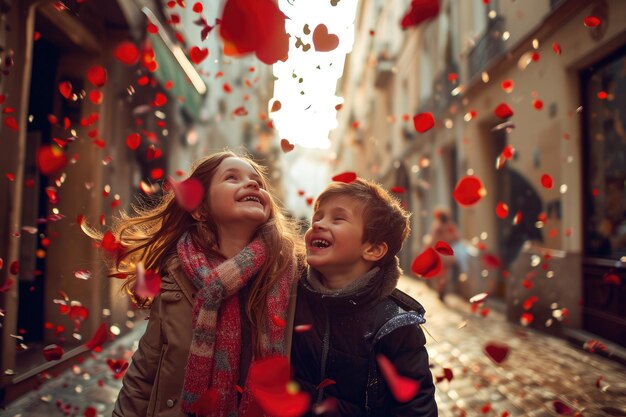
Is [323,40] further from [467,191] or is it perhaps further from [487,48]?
[487,48]

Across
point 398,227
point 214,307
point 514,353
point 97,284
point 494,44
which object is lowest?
point 514,353

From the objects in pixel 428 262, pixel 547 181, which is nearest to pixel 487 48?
pixel 547 181

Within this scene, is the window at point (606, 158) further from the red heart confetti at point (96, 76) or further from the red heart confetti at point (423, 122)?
the red heart confetti at point (96, 76)

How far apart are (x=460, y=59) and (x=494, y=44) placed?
2292mm

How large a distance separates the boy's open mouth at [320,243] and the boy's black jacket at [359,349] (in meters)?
0.17

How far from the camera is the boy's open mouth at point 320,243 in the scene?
2.09 metres

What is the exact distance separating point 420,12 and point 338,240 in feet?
4.35

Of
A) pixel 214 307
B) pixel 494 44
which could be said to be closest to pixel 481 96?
pixel 494 44

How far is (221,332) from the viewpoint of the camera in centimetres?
201

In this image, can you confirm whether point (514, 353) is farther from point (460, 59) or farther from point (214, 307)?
point (460, 59)

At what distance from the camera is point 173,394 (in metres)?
1.98

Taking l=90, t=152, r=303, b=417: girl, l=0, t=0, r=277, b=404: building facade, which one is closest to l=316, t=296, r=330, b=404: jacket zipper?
l=90, t=152, r=303, b=417: girl

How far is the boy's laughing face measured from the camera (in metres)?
2.05

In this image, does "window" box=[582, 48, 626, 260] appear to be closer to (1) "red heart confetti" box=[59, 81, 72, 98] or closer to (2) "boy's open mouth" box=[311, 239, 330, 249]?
(2) "boy's open mouth" box=[311, 239, 330, 249]
